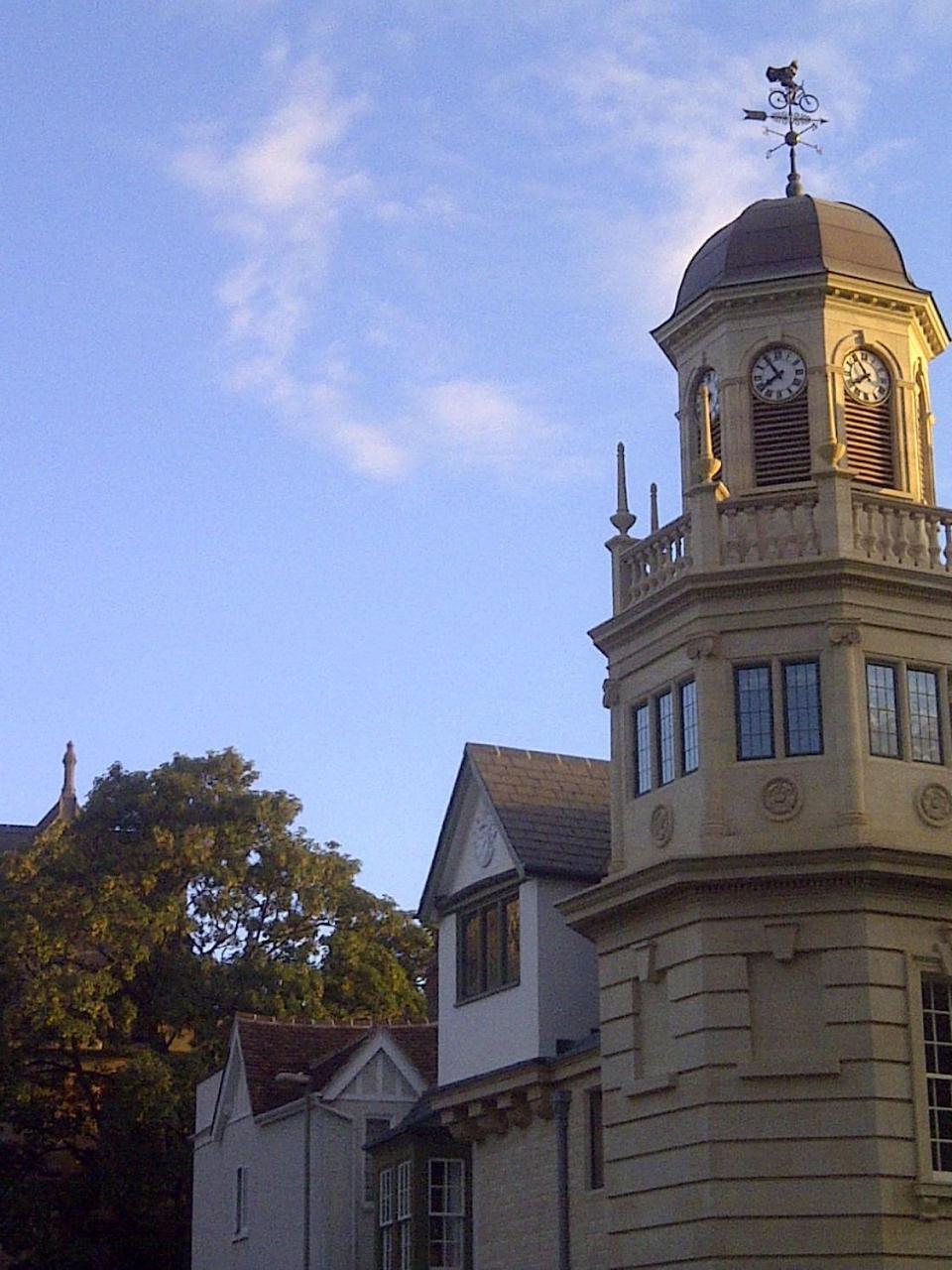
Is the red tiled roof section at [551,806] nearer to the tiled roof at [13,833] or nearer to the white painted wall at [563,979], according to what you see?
the white painted wall at [563,979]

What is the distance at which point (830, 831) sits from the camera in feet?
92.3

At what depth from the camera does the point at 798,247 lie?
104 feet

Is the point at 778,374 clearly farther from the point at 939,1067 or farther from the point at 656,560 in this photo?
the point at 939,1067

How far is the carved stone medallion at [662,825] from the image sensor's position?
97.9ft

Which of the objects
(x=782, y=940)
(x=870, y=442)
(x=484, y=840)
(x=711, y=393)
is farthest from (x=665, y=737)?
(x=484, y=840)

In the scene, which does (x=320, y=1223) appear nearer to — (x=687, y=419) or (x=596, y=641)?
(x=596, y=641)

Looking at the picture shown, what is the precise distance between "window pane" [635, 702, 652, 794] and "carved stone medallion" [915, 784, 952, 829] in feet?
13.2

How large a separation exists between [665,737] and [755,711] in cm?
175

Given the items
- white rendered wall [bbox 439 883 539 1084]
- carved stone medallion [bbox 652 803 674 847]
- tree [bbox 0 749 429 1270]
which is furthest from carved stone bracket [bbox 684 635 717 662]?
tree [bbox 0 749 429 1270]

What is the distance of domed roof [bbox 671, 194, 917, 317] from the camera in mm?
31547

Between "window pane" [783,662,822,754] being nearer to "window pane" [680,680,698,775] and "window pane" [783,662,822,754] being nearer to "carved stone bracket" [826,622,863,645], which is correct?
"carved stone bracket" [826,622,863,645]

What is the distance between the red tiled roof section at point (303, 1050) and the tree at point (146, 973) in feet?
23.2


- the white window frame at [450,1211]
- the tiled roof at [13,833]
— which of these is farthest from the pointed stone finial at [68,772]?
the white window frame at [450,1211]

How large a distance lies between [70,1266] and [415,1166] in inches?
780
